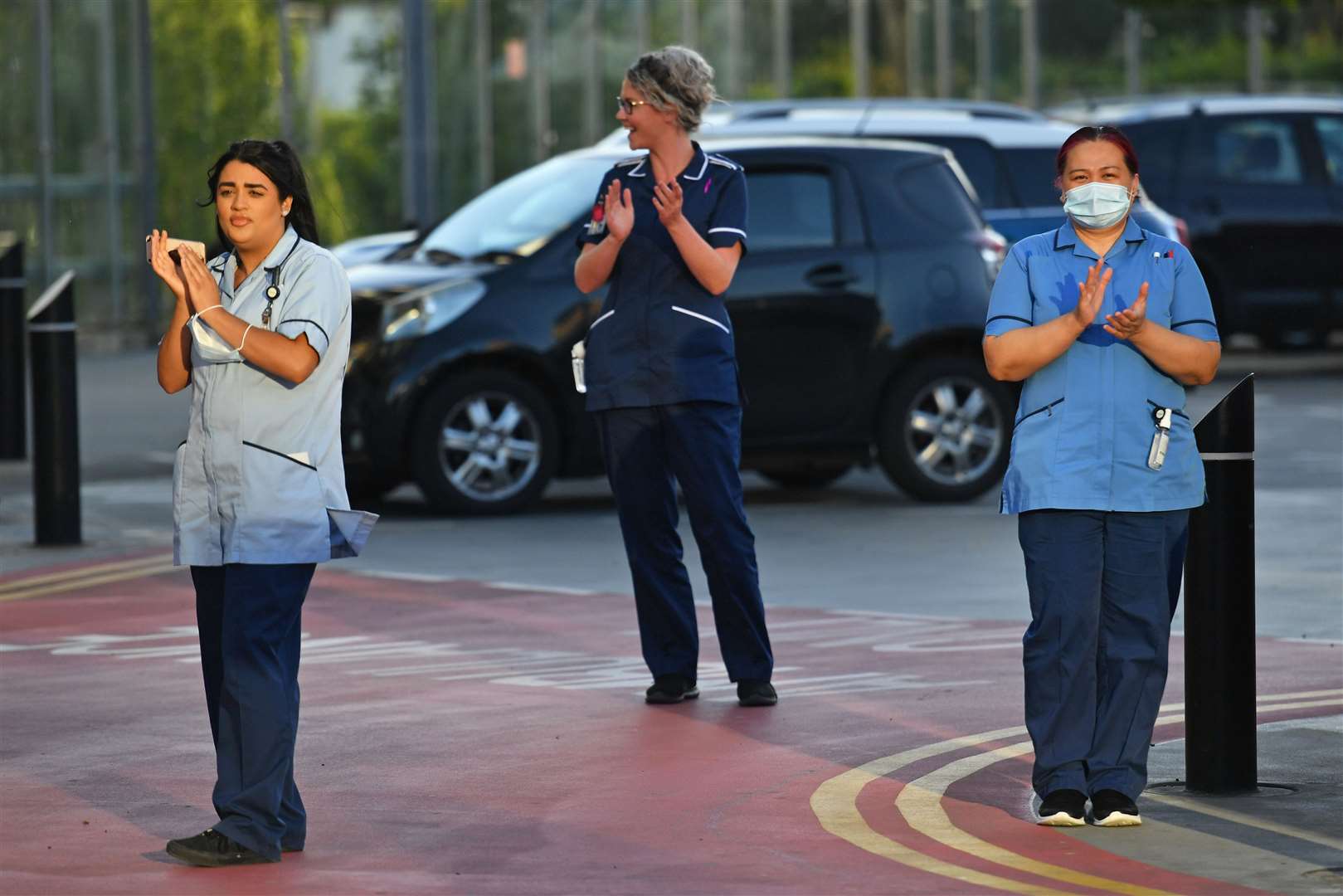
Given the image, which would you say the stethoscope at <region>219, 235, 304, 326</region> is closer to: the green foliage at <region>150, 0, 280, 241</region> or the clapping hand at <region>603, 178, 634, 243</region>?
the clapping hand at <region>603, 178, 634, 243</region>

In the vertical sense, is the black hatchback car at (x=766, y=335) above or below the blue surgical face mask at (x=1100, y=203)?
below

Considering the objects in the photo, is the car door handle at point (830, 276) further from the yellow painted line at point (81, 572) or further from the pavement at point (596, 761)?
the yellow painted line at point (81, 572)

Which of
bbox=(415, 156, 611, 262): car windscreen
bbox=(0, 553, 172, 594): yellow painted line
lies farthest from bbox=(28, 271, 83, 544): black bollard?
bbox=(415, 156, 611, 262): car windscreen

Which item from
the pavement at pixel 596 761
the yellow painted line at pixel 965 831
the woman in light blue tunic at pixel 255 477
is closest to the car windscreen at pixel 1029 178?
the pavement at pixel 596 761

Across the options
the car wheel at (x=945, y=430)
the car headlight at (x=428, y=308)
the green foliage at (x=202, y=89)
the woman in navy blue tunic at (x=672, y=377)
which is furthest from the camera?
the green foliage at (x=202, y=89)

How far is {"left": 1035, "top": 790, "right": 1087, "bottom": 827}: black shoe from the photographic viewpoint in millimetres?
6277

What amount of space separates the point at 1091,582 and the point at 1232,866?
0.77 meters

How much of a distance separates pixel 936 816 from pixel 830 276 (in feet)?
23.9

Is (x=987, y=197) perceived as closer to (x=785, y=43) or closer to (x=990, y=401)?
(x=990, y=401)

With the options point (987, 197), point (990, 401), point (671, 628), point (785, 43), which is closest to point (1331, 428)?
point (987, 197)

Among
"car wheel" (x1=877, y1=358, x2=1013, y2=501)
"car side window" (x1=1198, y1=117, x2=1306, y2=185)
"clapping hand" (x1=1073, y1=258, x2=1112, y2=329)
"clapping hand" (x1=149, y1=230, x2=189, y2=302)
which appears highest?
"car side window" (x1=1198, y1=117, x2=1306, y2=185)

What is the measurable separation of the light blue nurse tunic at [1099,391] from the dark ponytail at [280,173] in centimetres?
160

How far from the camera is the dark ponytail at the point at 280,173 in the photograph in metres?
6.12

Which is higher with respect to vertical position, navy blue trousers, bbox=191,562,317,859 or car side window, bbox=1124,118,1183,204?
car side window, bbox=1124,118,1183,204
